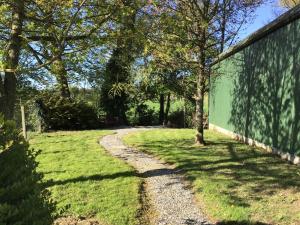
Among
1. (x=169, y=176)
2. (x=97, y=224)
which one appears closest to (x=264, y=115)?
(x=169, y=176)

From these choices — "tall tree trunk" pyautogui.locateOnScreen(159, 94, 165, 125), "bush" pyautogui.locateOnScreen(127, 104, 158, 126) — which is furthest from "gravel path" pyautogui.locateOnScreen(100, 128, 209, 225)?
"tall tree trunk" pyautogui.locateOnScreen(159, 94, 165, 125)

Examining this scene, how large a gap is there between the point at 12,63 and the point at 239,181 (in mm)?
4864

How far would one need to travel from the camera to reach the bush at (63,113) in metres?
22.0

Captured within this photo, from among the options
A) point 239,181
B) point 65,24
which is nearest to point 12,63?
point 65,24

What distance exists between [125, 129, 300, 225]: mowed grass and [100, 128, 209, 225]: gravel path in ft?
0.75

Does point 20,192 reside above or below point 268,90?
below

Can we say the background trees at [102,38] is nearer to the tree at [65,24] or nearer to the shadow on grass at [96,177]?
the tree at [65,24]

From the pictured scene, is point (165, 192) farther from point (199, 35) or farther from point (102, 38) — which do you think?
point (199, 35)

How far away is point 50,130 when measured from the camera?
2200 centimetres

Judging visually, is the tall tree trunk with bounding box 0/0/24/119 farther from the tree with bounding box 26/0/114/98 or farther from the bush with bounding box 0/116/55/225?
the bush with bounding box 0/116/55/225

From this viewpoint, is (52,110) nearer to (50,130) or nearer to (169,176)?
(50,130)

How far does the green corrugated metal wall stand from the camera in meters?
11.1

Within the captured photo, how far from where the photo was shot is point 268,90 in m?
13.1

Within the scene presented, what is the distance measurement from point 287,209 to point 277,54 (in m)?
6.33
